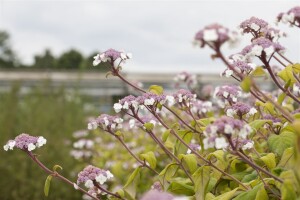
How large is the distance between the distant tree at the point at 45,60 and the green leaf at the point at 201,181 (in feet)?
202

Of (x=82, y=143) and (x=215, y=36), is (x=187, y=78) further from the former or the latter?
(x=215, y=36)

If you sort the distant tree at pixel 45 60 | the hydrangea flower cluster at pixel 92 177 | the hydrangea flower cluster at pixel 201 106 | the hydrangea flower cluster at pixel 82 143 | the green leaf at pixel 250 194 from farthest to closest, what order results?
the distant tree at pixel 45 60
the hydrangea flower cluster at pixel 82 143
the hydrangea flower cluster at pixel 201 106
the hydrangea flower cluster at pixel 92 177
the green leaf at pixel 250 194

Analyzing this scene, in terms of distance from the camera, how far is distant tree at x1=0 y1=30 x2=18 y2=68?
7040 cm

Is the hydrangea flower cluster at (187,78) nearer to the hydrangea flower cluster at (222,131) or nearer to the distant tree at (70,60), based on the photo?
the hydrangea flower cluster at (222,131)

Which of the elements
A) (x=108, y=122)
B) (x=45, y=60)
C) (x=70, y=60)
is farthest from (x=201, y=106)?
(x=70, y=60)

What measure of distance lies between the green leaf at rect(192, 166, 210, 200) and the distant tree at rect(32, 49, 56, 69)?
61590mm

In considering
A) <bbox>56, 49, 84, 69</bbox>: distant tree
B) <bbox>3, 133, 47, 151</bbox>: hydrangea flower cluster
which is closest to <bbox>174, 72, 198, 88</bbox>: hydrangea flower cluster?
<bbox>3, 133, 47, 151</bbox>: hydrangea flower cluster

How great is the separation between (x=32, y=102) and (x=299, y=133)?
9.31 meters

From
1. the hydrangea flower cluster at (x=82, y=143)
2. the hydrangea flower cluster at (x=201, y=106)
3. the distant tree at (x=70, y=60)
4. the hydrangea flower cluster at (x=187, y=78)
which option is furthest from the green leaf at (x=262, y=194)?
the distant tree at (x=70, y=60)

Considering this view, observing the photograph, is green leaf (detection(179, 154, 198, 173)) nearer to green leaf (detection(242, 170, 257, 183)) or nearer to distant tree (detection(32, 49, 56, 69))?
green leaf (detection(242, 170, 257, 183))

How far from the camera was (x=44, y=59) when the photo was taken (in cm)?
6391

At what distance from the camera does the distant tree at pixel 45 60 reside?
63394 millimetres

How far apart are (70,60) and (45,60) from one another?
5892mm

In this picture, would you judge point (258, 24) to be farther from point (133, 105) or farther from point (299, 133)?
point (299, 133)
